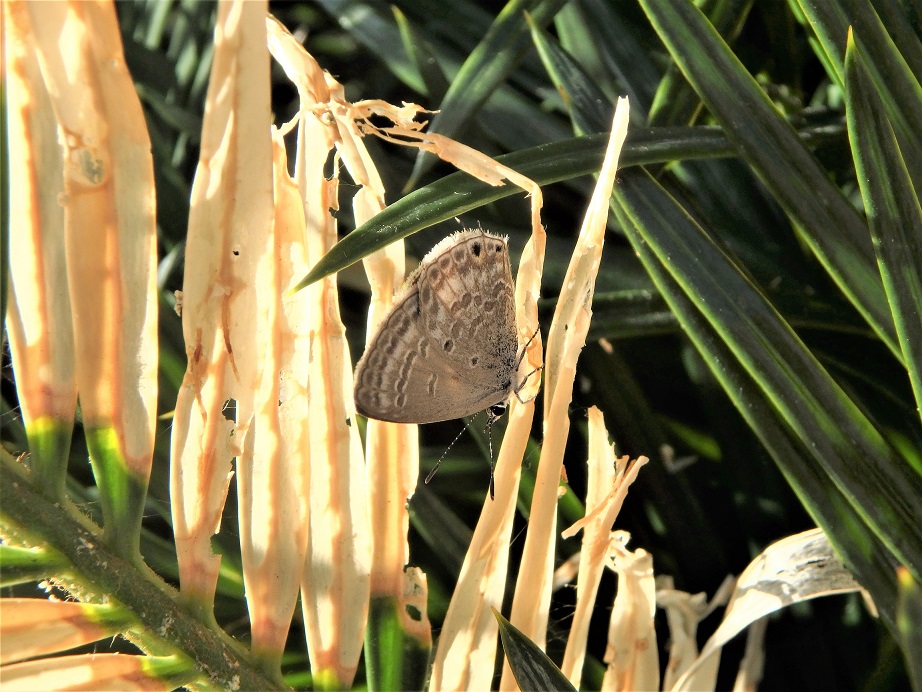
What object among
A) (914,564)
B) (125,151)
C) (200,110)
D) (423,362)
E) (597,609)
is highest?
(200,110)

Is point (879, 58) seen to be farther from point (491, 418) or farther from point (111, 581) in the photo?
point (111, 581)

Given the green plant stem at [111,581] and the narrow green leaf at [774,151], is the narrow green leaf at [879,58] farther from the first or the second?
the green plant stem at [111,581]

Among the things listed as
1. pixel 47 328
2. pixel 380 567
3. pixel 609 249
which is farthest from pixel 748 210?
pixel 47 328

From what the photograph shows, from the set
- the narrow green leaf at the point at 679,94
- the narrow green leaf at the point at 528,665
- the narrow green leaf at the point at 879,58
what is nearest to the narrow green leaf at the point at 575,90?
the narrow green leaf at the point at 679,94

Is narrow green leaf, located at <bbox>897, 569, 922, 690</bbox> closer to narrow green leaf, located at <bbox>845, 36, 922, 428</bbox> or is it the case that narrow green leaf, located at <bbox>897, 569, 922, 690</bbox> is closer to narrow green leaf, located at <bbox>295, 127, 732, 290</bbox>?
narrow green leaf, located at <bbox>845, 36, 922, 428</bbox>

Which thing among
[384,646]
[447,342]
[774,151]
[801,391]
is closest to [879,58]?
[774,151]

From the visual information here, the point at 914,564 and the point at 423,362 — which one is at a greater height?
the point at 423,362

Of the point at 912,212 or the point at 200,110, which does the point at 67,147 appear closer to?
the point at 912,212
